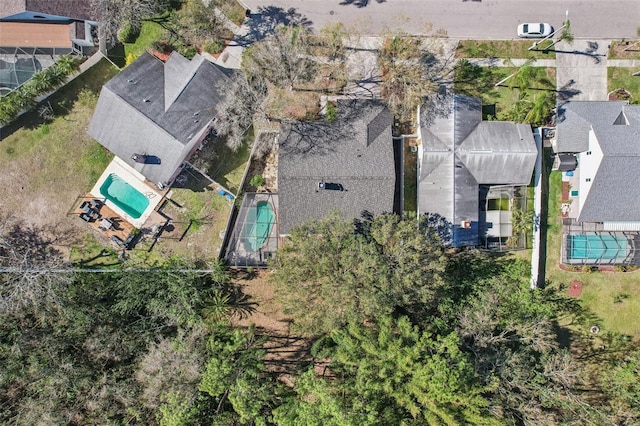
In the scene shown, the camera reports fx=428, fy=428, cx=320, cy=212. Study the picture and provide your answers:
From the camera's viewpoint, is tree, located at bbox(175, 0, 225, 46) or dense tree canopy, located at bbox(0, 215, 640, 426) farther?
tree, located at bbox(175, 0, 225, 46)

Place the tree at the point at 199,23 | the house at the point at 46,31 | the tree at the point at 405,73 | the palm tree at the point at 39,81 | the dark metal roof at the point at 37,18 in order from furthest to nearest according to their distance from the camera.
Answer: the tree at the point at 199,23 → the palm tree at the point at 39,81 → the house at the point at 46,31 → the tree at the point at 405,73 → the dark metal roof at the point at 37,18

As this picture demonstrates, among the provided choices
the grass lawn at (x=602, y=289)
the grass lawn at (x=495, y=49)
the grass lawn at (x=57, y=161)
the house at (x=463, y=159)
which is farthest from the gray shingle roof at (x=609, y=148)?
the grass lawn at (x=57, y=161)

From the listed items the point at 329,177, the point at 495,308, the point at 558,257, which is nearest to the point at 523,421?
the point at 495,308

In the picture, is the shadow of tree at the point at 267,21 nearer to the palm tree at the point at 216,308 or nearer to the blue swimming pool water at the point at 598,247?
the palm tree at the point at 216,308

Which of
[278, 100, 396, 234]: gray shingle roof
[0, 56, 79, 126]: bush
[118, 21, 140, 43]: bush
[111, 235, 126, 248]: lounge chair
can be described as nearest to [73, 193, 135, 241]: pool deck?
[111, 235, 126, 248]: lounge chair

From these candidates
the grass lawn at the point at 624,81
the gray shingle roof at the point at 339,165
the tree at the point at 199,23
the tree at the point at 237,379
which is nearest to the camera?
the tree at the point at 237,379

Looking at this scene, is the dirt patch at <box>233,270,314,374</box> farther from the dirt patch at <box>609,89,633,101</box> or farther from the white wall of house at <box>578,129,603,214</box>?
the dirt patch at <box>609,89,633,101</box>

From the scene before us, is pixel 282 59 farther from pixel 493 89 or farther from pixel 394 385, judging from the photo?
pixel 394 385

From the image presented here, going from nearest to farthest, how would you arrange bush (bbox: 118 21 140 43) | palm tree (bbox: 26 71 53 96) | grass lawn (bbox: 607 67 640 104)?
1. palm tree (bbox: 26 71 53 96)
2. bush (bbox: 118 21 140 43)
3. grass lawn (bbox: 607 67 640 104)
